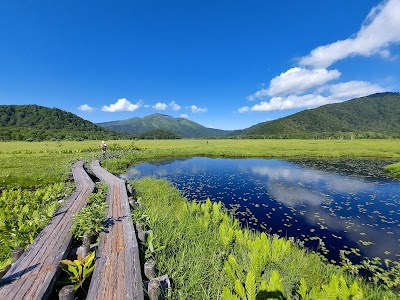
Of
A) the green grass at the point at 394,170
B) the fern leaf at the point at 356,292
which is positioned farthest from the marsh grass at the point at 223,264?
the green grass at the point at 394,170

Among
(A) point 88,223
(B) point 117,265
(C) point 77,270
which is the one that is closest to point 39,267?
(C) point 77,270

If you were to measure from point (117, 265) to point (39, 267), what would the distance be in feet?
5.82

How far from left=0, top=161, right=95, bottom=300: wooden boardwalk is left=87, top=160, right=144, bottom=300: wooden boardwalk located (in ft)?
3.00

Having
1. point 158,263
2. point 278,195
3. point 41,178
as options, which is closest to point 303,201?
point 278,195

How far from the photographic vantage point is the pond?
9844 millimetres

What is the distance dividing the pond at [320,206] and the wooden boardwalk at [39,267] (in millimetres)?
8864

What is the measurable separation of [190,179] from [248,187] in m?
6.92

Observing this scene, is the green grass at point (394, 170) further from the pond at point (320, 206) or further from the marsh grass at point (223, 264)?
the marsh grass at point (223, 264)

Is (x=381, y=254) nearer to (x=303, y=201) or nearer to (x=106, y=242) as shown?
(x=303, y=201)

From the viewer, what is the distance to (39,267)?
5.04 m

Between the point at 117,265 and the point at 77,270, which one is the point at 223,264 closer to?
the point at 117,265

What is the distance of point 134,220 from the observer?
8.20 meters

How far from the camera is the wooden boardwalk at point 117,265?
4.37 meters

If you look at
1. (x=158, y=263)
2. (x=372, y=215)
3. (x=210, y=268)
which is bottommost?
(x=372, y=215)
